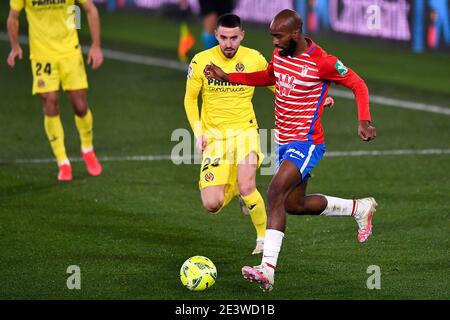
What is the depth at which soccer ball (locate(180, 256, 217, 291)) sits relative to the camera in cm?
957

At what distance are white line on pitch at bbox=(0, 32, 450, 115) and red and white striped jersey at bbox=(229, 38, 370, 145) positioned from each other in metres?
8.46

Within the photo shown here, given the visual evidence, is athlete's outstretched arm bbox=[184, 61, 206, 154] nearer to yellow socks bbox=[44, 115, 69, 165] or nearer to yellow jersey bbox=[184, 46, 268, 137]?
yellow jersey bbox=[184, 46, 268, 137]

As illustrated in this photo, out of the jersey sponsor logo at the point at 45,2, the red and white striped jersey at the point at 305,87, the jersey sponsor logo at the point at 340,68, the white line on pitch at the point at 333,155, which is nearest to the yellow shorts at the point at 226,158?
the red and white striped jersey at the point at 305,87

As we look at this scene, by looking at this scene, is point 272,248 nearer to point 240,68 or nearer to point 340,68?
point 340,68

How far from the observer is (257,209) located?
10.9 metres

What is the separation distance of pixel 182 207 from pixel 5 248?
94.7 inches

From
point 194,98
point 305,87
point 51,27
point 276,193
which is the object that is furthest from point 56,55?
point 276,193

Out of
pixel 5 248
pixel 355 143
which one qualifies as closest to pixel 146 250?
pixel 5 248

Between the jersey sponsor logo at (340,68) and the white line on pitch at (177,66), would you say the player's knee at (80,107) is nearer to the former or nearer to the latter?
the jersey sponsor logo at (340,68)

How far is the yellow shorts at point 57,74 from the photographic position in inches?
547

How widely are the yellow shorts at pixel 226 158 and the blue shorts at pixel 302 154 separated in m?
0.97

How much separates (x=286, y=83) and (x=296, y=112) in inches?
10.2

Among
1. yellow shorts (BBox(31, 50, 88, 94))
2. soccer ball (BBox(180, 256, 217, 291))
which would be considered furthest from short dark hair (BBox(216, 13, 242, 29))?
yellow shorts (BBox(31, 50, 88, 94))

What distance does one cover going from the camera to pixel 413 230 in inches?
458
